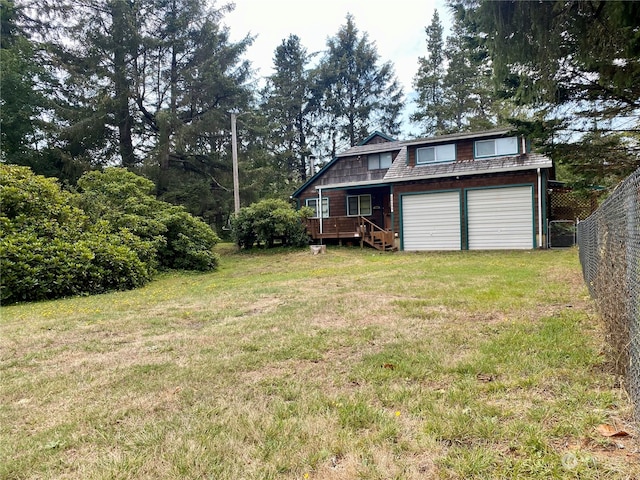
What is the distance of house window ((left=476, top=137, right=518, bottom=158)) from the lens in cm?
1417

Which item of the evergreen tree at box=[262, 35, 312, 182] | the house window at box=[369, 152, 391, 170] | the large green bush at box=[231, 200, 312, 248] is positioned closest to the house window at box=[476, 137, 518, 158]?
the house window at box=[369, 152, 391, 170]

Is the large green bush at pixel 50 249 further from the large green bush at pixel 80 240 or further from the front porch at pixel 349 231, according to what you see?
the front porch at pixel 349 231

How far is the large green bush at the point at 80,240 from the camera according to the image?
25.7 ft

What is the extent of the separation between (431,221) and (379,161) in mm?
5195

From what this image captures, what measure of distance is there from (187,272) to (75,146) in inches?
516

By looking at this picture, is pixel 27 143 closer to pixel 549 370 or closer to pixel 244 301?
pixel 244 301

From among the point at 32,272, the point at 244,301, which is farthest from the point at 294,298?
the point at 32,272

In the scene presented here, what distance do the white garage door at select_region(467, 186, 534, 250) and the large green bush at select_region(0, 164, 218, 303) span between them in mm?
9993

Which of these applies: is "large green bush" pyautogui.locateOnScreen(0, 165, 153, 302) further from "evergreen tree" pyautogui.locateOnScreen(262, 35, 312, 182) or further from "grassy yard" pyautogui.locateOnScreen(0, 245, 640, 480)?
"evergreen tree" pyautogui.locateOnScreen(262, 35, 312, 182)

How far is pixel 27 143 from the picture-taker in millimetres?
19062

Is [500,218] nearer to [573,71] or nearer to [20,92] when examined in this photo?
[573,71]

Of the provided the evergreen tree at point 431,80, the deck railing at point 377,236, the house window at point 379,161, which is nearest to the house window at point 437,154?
the house window at point 379,161

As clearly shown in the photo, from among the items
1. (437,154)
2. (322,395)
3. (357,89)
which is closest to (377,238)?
(437,154)

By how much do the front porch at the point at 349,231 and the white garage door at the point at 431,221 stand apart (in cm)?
95
